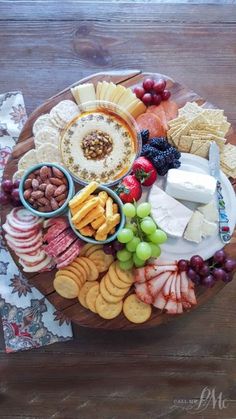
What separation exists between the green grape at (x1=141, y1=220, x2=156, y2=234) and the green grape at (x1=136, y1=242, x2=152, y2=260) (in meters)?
0.04

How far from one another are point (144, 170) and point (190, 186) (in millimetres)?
158

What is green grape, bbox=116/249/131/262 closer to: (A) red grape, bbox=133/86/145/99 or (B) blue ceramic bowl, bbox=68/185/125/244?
(B) blue ceramic bowl, bbox=68/185/125/244

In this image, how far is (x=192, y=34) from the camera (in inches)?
83.0

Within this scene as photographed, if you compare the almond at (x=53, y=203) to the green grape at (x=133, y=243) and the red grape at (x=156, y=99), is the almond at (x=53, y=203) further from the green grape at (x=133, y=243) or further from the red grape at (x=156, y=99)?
the red grape at (x=156, y=99)

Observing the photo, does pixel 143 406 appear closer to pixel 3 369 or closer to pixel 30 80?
pixel 3 369

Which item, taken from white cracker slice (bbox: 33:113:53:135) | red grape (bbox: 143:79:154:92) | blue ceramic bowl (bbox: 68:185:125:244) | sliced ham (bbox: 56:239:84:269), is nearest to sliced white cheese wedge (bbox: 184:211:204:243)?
blue ceramic bowl (bbox: 68:185:125:244)

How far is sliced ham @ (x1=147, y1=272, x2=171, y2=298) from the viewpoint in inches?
61.4

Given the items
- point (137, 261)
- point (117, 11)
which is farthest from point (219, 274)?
point (117, 11)

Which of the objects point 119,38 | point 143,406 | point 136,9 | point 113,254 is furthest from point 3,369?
point 136,9

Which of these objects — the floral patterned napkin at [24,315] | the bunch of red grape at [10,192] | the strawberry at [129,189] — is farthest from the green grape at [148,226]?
the floral patterned napkin at [24,315]

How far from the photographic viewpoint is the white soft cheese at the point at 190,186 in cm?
156

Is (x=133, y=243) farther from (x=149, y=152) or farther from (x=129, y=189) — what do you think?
(x=149, y=152)

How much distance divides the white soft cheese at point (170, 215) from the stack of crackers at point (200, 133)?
0.67 feet

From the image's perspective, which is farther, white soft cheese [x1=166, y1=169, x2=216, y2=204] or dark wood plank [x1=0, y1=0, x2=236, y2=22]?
dark wood plank [x1=0, y1=0, x2=236, y2=22]
